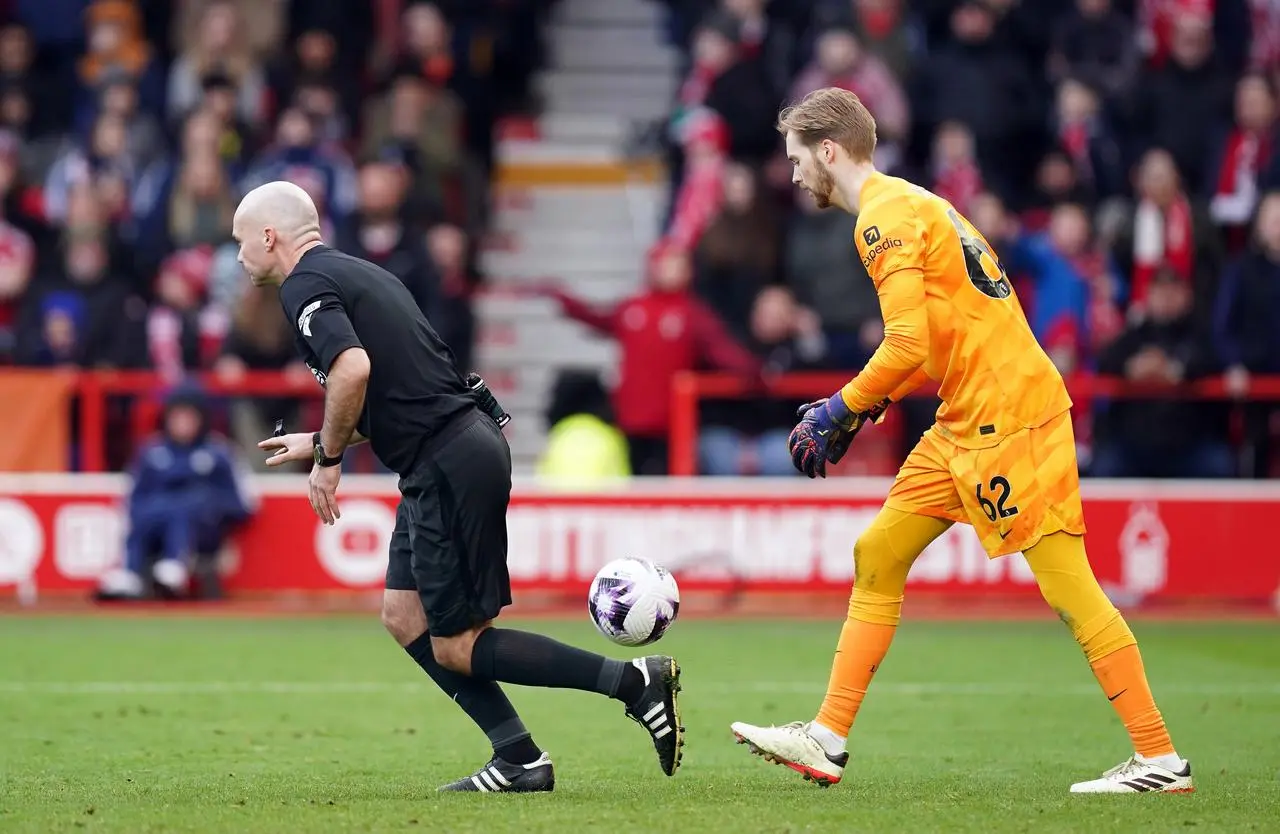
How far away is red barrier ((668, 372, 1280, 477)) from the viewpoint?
47.3 feet

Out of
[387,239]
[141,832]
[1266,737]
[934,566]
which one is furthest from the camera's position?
[387,239]

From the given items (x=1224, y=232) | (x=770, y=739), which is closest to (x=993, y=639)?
(x=1224, y=232)

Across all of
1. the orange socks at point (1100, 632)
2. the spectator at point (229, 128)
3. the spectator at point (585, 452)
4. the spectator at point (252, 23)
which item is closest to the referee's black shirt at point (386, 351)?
the orange socks at point (1100, 632)

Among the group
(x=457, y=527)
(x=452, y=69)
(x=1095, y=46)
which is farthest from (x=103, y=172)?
(x=457, y=527)

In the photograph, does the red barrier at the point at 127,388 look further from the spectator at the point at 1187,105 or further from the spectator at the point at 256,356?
the spectator at the point at 1187,105

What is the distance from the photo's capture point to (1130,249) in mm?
15531

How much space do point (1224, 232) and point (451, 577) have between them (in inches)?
426

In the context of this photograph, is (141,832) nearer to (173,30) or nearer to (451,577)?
(451,577)

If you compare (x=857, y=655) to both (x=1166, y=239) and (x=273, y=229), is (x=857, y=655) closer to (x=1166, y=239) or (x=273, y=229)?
(x=273, y=229)

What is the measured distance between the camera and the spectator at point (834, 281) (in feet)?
49.3

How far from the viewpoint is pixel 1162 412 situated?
14.5m

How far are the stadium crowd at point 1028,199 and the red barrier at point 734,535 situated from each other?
19.3 inches

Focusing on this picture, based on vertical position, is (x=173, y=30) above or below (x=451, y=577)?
above

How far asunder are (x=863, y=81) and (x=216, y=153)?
5.20 m
